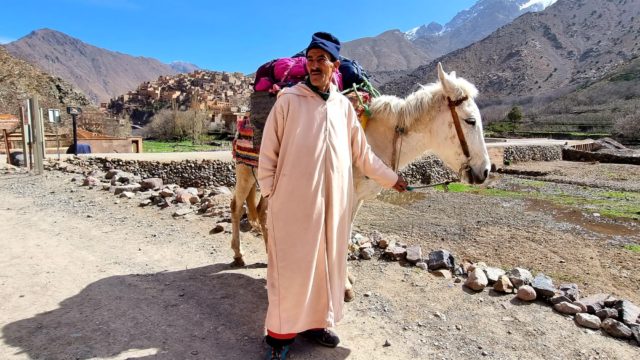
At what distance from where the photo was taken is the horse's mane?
320cm

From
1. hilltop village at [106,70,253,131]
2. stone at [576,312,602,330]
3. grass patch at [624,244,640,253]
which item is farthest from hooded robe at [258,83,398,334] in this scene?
hilltop village at [106,70,253,131]

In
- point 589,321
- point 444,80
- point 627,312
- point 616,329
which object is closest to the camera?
point 444,80

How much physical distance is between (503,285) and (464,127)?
1.76 meters

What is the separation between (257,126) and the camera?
146 inches

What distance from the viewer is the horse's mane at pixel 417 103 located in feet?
10.5

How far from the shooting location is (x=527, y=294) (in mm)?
3752

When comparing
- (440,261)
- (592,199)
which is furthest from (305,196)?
(592,199)

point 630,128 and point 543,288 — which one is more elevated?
point 630,128

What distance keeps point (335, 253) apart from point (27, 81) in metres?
43.8

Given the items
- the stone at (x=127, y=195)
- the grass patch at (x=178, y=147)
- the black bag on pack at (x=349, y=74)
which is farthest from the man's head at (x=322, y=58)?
the grass patch at (x=178, y=147)

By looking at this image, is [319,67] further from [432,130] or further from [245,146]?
[245,146]

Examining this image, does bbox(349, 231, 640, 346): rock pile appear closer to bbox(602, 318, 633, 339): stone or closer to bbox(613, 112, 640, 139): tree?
bbox(602, 318, 633, 339): stone

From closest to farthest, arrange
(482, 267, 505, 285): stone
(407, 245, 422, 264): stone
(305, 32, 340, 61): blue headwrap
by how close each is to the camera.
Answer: (305, 32, 340, 61): blue headwrap
(482, 267, 505, 285): stone
(407, 245, 422, 264): stone

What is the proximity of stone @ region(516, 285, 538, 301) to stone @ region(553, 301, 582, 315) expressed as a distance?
213mm
